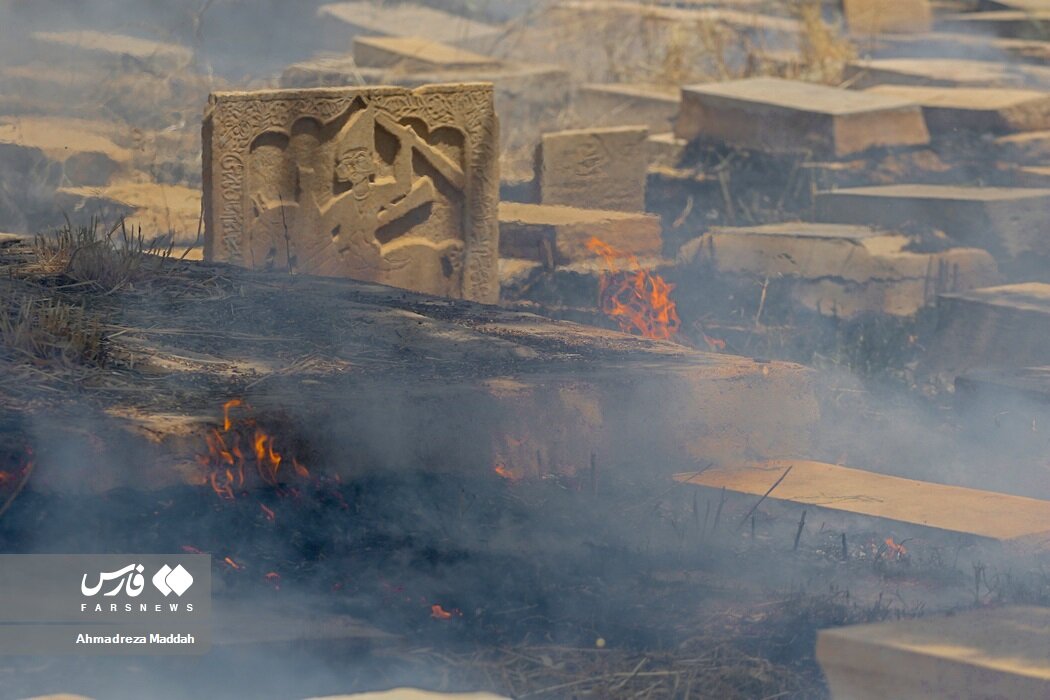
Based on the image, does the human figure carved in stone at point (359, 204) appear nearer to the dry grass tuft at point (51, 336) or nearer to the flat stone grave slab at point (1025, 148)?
the dry grass tuft at point (51, 336)

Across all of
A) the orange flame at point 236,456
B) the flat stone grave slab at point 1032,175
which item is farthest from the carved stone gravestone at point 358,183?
the flat stone grave slab at point 1032,175

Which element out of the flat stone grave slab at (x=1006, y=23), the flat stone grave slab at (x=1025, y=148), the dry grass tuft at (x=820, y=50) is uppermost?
the flat stone grave slab at (x=1006, y=23)

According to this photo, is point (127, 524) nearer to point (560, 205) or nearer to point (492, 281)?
point (492, 281)

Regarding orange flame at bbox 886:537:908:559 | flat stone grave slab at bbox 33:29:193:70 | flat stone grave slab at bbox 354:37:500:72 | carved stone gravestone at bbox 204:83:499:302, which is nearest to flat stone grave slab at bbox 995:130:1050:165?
carved stone gravestone at bbox 204:83:499:302

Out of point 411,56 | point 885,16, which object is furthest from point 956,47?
point 411,56

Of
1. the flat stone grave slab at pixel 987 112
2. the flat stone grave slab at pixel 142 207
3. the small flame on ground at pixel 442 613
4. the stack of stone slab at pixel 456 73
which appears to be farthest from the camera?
the stack of stone slab at pixel 456 73

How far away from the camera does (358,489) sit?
3889mm

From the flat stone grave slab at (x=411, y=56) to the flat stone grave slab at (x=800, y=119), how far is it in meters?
2.22

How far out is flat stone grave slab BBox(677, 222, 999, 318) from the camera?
7891mm

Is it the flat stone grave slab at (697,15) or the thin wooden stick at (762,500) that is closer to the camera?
the thin wooden stick at (762,500)

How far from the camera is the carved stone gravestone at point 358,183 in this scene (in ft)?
20.7

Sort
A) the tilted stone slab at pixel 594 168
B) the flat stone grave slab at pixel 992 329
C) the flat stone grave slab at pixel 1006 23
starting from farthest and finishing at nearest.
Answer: the flat stone grave slab at pixel 1006 23
the tilted stone slab at pixel 594 168
the flat stone grave slab at pixel 992 329

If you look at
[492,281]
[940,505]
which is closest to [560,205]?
[492,281]

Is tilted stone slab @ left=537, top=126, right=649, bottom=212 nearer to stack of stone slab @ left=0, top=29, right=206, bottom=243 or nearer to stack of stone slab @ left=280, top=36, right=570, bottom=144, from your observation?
stack of stone slab @ left=0, top=29, right=206, bottom=243
